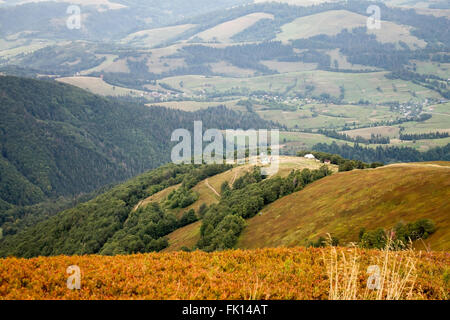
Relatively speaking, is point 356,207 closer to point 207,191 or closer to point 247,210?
point 247,210

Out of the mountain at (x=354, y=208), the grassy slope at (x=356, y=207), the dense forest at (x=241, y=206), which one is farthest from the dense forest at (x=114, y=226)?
the grassy slope at (x=356, y=207)

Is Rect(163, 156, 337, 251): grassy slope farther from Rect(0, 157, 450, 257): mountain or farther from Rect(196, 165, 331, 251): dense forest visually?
Rect(196, 165, 331, 251): dense forest

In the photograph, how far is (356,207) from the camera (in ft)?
207

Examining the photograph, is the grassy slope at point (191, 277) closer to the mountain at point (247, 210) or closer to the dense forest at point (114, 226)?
the mountain at point (247, 210)

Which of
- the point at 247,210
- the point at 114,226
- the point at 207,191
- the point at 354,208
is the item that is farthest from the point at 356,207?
the point at 114,226

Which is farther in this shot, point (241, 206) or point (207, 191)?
point (207, 191)

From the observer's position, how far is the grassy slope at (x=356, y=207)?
1881 inches

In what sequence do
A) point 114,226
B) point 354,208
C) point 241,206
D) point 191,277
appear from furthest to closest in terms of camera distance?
point 114,226 < point 241,206 < point 354,208 < point 191,277

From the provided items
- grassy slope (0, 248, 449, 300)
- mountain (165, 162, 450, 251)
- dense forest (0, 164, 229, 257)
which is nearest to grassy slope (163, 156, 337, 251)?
mountain (165, 162, 450, 251)

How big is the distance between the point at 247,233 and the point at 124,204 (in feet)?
292

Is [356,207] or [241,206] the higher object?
[356,207]

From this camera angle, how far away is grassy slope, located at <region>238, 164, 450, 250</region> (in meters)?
47.8

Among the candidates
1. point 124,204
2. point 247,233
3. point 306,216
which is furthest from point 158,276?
point 124,204

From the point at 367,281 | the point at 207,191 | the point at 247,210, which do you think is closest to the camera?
the point at 367,281
